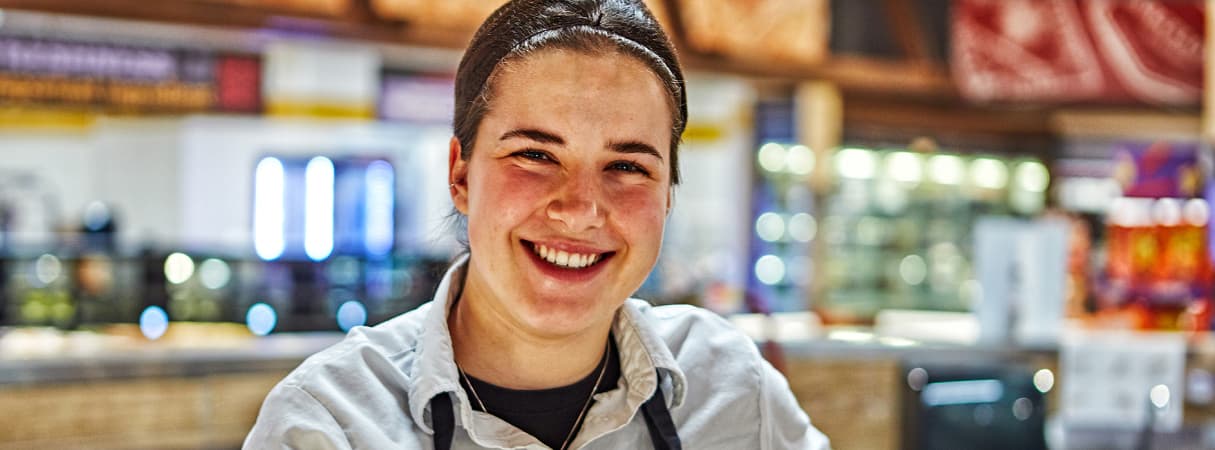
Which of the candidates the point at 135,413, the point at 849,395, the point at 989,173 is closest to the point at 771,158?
the point at 989,173

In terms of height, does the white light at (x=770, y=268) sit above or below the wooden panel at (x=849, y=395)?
above

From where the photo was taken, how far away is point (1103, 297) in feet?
20.4

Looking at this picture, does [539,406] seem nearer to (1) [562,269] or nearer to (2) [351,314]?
(1) [562,269]

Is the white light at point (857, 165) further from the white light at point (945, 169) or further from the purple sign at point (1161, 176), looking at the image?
the purple sign at point (1161, 176)

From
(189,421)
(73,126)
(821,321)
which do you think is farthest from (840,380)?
(73,126)

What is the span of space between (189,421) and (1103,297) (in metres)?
4.17

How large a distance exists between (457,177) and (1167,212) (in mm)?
4968

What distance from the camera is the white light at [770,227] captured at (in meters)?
9.62

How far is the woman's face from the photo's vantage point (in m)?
Answer: 1.36

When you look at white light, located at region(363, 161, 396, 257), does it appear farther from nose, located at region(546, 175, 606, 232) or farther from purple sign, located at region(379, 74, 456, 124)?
nose, located at region(546, 175, 606, 232)

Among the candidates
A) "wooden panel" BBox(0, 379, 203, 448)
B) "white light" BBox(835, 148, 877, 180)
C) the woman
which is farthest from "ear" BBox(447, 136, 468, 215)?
"white light" BBox(835, 148, 877, 180)

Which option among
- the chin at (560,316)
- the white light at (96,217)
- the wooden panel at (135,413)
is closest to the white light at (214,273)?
the wooden panel at (135,413)

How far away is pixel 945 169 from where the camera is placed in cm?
1066

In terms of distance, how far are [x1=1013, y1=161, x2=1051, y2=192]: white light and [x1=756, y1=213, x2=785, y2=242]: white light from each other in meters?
2.41
